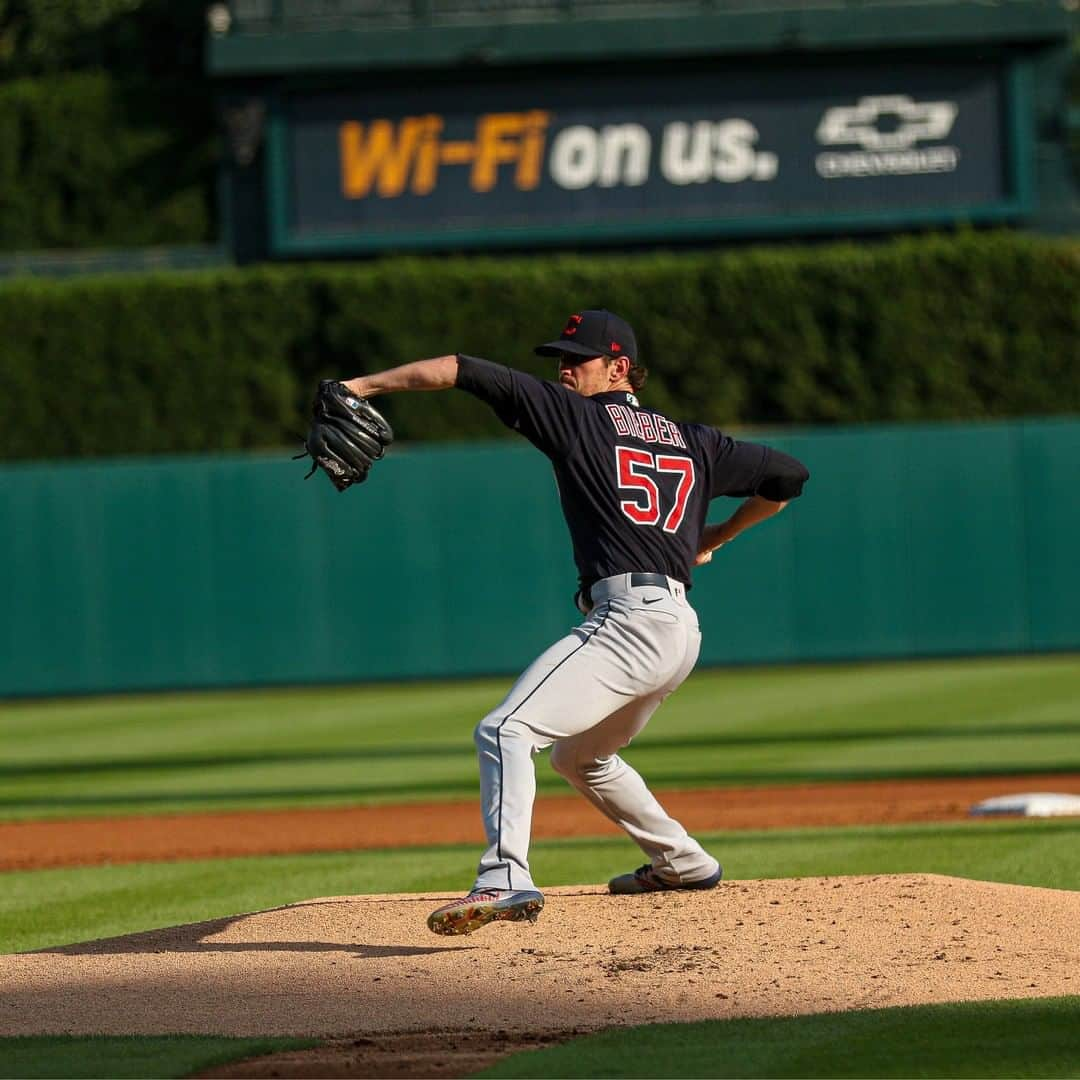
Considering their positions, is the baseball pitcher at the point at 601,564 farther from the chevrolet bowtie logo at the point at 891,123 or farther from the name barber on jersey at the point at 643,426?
the chevrolet bowtie logo at the point at 891,123

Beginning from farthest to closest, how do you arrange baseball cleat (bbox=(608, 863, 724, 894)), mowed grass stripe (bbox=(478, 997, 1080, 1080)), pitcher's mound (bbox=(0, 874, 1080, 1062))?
1. baseball cleat (bbox=(608, 863, 724, 894))
2. pitcher's mound (bbox=(0, 874, 1080, 1062))
3. mowed grass stripe (bbox=(478, 997, 1080, 1080))

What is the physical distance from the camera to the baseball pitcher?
5.41 metres

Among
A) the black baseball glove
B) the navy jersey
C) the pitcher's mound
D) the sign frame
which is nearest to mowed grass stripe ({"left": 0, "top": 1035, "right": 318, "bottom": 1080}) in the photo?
the pitcher's mound

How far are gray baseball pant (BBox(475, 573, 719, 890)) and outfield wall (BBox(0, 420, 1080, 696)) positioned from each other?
13865 millimetres

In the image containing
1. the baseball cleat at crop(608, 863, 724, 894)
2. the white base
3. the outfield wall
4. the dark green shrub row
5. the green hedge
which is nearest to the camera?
the baseball cleat at crop(608, 863, 724, 894)

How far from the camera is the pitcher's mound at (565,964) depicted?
488 cm

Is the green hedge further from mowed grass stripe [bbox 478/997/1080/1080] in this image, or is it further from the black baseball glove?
mowed grass stripe [bbox 478/997/1080/1080]

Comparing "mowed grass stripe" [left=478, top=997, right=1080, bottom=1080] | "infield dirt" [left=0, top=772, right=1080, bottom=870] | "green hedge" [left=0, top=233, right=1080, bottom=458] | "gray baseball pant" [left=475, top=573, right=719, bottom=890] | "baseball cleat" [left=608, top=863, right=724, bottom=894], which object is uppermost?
"green hedge" [left=0, top=233, right=1080, bottom=458]

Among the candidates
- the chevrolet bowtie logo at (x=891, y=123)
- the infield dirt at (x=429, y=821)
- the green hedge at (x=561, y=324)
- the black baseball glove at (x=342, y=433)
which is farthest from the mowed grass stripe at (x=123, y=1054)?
the chevrolet bowtie logo at (x=891, y=123)

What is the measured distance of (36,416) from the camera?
22906 millimetres

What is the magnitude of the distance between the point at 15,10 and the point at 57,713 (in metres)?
17.8

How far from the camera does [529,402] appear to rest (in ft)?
18.2

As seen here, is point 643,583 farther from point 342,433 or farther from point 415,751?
point 415,751

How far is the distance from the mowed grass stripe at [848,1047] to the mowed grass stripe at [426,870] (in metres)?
2.44
